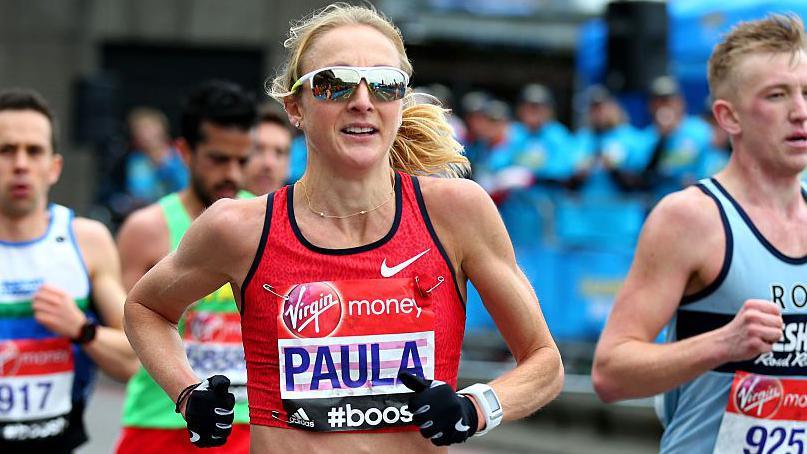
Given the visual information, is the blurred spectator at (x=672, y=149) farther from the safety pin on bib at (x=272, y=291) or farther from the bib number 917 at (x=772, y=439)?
the safety pin on bib at (x=272, y=291)

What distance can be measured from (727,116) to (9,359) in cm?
280

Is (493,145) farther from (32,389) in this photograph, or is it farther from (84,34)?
(84,34)

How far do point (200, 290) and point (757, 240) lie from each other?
1.67m

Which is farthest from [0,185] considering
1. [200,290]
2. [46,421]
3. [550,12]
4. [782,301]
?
[550,12]

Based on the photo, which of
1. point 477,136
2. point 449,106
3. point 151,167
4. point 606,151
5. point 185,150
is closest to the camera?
point 185,150

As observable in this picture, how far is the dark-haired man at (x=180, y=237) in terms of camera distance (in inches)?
220

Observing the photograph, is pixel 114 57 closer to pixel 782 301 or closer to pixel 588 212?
pixel 588 212

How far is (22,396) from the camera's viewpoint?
5.57 meters

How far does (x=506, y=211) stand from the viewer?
12594 mm

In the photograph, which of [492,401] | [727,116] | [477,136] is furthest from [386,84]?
[477,136]

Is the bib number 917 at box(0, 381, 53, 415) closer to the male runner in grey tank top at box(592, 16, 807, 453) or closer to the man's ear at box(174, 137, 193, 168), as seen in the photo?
the man's ear at box(174, 137, 193, 168)

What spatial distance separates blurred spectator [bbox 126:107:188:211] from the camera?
18.9 meters

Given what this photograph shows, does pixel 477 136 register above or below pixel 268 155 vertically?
below

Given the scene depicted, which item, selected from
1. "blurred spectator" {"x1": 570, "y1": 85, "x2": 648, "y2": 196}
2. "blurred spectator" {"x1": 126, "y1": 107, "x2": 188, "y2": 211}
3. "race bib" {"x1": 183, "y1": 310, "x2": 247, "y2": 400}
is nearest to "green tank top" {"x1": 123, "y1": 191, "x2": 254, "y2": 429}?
"race bib" {"x1": 183, "y1": 310, "x2": 247, "y2": 400}
